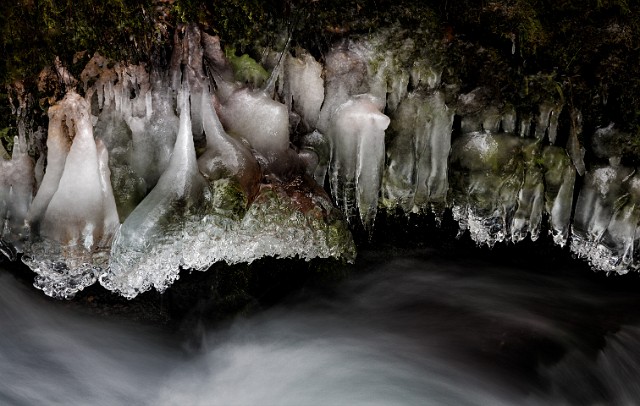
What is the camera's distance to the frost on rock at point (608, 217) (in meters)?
2.60

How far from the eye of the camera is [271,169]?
8.02 ft

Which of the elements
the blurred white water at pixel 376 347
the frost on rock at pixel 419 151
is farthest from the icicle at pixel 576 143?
the blurred white water at pixel 376 347

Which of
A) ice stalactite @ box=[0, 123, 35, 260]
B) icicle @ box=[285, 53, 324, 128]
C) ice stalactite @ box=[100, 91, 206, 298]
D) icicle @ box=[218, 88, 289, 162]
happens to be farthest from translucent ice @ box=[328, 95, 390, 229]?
ice stalactite @ box=[0, 123, 35, 260]

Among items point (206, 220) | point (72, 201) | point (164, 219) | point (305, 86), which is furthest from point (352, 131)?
point (72, 201)

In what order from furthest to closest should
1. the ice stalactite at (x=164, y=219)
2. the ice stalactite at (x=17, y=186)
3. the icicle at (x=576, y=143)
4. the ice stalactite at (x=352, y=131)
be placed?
the icicle at (x=576, y=143) → the ice stalactite at (x=352, y=131) → the ice stalactite at (x=17, y=186) → the ice stalactite at (x=164, y=219)

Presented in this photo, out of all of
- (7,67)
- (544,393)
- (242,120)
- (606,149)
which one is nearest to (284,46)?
(242,120)

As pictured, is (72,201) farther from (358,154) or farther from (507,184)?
(507,184)

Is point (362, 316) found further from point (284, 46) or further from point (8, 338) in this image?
point (8, 338)

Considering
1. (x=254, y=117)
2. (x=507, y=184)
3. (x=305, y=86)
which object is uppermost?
(x=305, y=86)

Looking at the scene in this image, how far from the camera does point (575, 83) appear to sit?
2.55 m

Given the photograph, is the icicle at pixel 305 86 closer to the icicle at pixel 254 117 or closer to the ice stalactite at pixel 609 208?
the icicle at pixel 254 117

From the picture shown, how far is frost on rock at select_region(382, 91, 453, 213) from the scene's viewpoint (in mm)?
2545

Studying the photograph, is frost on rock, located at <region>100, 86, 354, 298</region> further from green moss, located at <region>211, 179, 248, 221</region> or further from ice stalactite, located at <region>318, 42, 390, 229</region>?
ice stalactite, located at <region>318, 42, 390, 229</region>

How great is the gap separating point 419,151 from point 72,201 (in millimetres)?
1418
